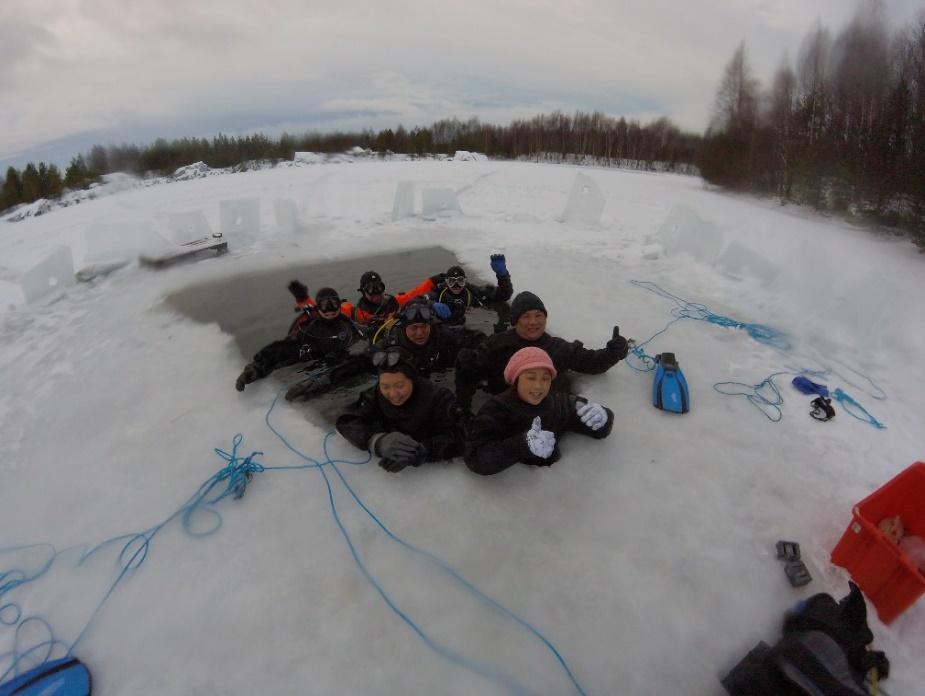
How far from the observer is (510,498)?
2672 mm

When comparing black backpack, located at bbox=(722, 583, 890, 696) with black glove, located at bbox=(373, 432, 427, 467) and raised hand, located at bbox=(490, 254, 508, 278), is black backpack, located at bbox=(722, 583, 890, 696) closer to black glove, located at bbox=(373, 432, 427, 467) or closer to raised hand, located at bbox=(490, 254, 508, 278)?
black glove, located at bbox=(373, 432, 427, 467)

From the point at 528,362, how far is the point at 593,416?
25.4 inches

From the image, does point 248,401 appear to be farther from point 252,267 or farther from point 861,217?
point 861,217

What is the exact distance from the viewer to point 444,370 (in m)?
4.42

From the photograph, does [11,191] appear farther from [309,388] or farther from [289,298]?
[309,388]

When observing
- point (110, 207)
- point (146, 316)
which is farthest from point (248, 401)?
point (110, 207)

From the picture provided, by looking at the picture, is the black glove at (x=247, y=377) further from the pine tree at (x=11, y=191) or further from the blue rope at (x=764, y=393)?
the pine tree at (x=11, y=191)

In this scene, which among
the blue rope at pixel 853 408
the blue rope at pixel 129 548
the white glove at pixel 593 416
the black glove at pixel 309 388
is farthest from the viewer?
the black glove at pixel 309 388

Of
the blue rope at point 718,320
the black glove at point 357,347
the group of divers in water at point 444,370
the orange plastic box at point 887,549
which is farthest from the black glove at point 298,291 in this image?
the orange plastic box at point 887,549

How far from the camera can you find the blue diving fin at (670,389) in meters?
3.39

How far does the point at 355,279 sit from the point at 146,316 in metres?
2.81

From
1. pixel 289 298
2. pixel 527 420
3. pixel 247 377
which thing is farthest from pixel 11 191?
pixel 527 420

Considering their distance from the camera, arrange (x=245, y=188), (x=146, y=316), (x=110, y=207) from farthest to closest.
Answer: (x=245, y=188) → (x=110, y=207) → (x=146, y=316)

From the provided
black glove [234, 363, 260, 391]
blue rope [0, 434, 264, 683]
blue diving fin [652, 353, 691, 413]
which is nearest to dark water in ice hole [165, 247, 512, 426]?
black glove [234, 363, 260, 391]
